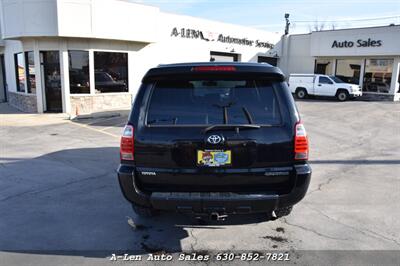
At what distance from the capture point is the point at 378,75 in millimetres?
24672

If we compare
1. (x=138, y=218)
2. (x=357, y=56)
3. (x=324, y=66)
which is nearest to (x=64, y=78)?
(x=138, y=218)

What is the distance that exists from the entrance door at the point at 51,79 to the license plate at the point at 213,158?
13.9m

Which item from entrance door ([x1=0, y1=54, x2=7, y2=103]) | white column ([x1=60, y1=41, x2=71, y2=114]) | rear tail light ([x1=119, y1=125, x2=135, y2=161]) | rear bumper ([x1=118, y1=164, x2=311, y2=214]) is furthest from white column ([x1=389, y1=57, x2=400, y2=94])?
entrance door ([x1=0, y1=54, x2=7, y2=103])

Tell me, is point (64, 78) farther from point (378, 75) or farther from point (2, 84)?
point (378, 75)

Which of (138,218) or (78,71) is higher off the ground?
(78,71)

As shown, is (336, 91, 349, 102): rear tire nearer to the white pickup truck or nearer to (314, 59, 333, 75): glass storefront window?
the white pickup truck

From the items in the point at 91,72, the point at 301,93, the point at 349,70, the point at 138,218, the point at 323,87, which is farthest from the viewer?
the point at 349,70

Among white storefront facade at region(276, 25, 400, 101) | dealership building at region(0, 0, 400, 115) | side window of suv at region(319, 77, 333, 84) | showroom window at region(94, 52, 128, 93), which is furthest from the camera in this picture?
side window of suv at region(319, 77, 333, 84)

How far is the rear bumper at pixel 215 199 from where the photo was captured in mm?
3320

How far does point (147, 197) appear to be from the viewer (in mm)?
3449

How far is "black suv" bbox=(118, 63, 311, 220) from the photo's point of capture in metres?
3.36

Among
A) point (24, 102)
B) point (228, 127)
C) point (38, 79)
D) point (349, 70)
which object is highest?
point (349, 70)

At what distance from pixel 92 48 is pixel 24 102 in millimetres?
4556

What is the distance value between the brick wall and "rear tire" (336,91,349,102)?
752 inches
